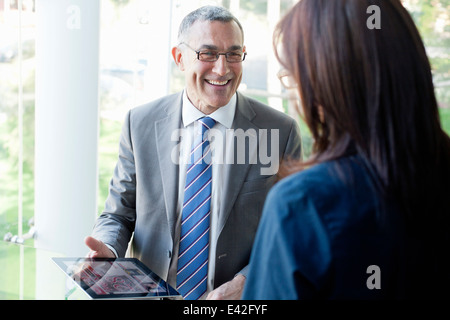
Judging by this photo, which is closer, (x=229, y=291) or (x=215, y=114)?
(x=229, y=291)

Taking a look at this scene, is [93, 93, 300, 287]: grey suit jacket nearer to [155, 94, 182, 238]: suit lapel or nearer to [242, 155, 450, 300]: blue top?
[155, 94, 182, 238]: suit lapel

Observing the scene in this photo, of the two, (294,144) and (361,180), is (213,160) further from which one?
(361,180)

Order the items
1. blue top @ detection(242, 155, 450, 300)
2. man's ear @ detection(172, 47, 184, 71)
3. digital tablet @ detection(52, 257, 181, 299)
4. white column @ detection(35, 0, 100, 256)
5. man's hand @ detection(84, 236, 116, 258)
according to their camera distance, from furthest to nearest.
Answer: white column @ detection(35, 0, 100, 256), man's ear @ detection(172, 47, 184, 71), man's hand @ detection(84, 236, 116, 258), digital tablet @ detection(52, 257, 181, 299), blue top @ detection(242, 155, 450, 300)

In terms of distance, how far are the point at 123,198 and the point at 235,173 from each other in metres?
0.50

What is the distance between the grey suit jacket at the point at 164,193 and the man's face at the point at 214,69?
11 centimetres

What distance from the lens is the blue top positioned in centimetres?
88

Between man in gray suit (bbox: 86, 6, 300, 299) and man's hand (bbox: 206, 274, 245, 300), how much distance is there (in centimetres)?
8

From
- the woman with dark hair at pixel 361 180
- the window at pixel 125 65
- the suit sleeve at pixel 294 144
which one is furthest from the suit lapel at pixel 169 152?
the woman with dark hair at pixel 361 180

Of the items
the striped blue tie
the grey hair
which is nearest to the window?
the grey hair

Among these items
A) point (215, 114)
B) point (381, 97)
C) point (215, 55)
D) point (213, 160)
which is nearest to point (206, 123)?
point (215, 114)

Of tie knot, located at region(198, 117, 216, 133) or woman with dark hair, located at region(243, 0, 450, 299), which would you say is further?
tie knot, located at region(198, 117, 216, 133)

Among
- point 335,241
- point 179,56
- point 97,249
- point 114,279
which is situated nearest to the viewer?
point 335,241

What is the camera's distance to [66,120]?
2.54 meters
